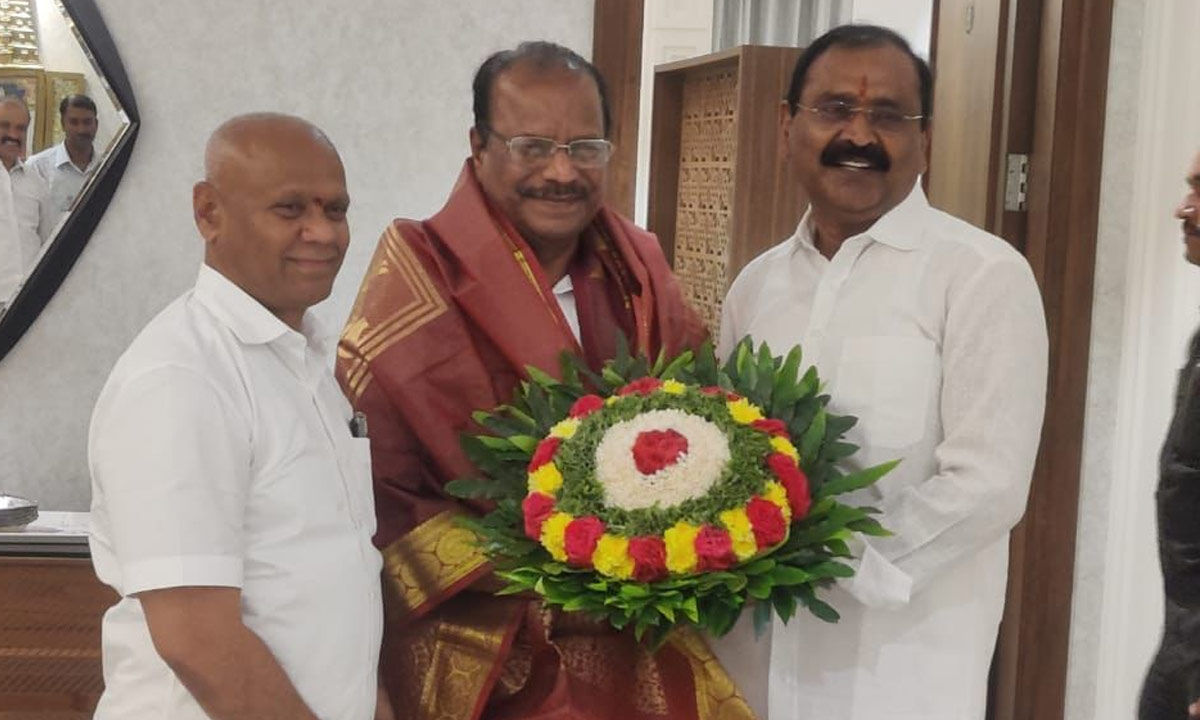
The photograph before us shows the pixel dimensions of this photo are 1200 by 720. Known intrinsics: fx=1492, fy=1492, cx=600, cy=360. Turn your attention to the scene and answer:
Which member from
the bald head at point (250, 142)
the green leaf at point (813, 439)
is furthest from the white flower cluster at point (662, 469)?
the bald head at point (250, 142)

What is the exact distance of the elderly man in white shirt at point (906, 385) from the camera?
2.12 m

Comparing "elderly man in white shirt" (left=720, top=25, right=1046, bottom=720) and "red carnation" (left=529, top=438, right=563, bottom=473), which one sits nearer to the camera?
"red carnation" (left=529, top=438, right=563, bottom=473)

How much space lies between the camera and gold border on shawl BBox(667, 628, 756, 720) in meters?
2.20

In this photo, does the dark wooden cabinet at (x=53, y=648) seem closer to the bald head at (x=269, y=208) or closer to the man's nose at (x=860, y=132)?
the bald head at (x=269, y=208)

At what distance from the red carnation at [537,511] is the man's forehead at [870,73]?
0.83 metres

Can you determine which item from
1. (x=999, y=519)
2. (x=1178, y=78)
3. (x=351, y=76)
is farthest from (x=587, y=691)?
(x=1178, y=78)

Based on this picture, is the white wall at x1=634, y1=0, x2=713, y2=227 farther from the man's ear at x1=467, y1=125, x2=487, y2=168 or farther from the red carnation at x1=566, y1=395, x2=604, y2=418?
the red carnation at x1=566, y1=395, x2=604, y2=418

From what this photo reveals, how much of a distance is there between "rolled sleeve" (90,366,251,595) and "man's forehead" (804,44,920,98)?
111 centimetres

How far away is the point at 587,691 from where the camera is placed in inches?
84.0

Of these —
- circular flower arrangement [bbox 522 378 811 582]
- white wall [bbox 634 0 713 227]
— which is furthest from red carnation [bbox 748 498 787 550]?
white wall [bbox 634 0 713 227]

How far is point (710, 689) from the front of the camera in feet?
7.25

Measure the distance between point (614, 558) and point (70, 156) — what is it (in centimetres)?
191

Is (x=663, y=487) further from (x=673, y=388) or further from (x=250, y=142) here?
(x=250, y=142)

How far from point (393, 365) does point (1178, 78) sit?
1986 millimetres
